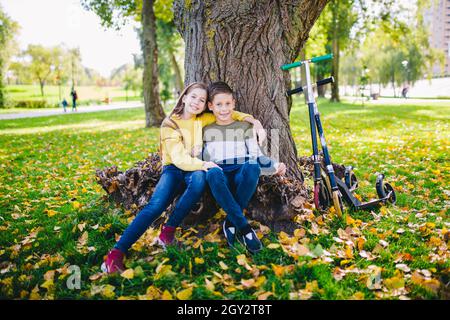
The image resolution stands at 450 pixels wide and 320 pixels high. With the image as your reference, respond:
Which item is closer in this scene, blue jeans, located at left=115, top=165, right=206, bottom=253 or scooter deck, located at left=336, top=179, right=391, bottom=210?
blue jeans, located at left=115, top=165, right=206, bottom=253

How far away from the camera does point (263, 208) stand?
136 inches

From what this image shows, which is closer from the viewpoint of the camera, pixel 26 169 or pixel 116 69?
pixel 26 169

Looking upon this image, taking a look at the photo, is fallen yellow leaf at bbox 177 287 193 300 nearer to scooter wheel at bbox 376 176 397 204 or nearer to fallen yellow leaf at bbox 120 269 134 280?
fallen yellow leaf at bbox 120 269 134 280

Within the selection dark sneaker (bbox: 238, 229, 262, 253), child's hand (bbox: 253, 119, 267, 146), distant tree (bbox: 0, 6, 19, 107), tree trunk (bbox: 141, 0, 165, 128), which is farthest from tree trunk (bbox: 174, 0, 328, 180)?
distant tree (bbox: 0, 6, 19, 107)

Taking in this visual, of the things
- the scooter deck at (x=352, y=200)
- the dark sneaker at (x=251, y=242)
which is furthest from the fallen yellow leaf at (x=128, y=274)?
the scooter deck at (x=352, y=200)

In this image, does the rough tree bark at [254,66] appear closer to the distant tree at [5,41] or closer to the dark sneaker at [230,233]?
the dark sneaker at [230,233]

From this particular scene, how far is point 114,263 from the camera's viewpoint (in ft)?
9.20

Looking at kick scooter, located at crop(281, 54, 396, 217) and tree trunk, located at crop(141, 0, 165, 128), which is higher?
tree trunk, located at crop(141, 0, 165, 128)

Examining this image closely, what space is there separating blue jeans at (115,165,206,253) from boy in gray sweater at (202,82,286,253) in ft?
0.48

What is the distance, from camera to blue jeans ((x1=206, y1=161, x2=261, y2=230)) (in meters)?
2.97

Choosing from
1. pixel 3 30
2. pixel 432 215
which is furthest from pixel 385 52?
pixel 432 215

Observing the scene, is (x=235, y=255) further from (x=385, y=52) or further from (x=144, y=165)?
(x=385, y=52)
